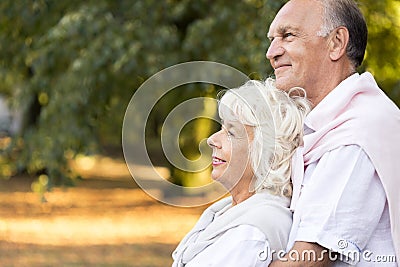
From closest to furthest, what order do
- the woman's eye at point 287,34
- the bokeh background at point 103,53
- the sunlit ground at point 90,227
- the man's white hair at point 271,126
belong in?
1. the man's white hair at point 271,126
2. the woman's eye at point 287,34
3. the bokeh background at point 103,53
4. the sunlit ground at point 90,227

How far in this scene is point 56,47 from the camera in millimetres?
7531

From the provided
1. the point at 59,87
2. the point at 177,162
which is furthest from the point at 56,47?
the point at 177,162

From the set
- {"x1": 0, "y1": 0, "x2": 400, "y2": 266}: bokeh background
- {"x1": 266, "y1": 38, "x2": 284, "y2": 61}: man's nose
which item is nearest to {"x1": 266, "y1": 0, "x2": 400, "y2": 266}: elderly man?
{"x1": 266, "y1": 38, "x2": 284, "y2": 61}: man's nose

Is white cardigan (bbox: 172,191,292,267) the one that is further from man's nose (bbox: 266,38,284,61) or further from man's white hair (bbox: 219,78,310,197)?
man's nose (bbox: 266,38,284,61)

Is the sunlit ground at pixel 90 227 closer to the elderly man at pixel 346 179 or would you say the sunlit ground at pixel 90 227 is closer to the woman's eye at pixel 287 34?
the woman's eye at pixel 287 34

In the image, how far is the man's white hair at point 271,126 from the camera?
2.77m

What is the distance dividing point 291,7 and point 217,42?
4.79m

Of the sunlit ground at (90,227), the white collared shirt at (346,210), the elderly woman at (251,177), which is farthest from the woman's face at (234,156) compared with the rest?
the sunlit ground at (90,227)

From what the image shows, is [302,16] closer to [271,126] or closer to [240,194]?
[271,126]

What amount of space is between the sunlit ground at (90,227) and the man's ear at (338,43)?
538 cm

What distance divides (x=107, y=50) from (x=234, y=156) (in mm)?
4518

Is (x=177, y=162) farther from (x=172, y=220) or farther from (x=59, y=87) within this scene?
(x=172, y=220)

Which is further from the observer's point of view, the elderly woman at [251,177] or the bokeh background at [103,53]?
the bokeh background at [103,53]

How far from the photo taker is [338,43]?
2.85 m
